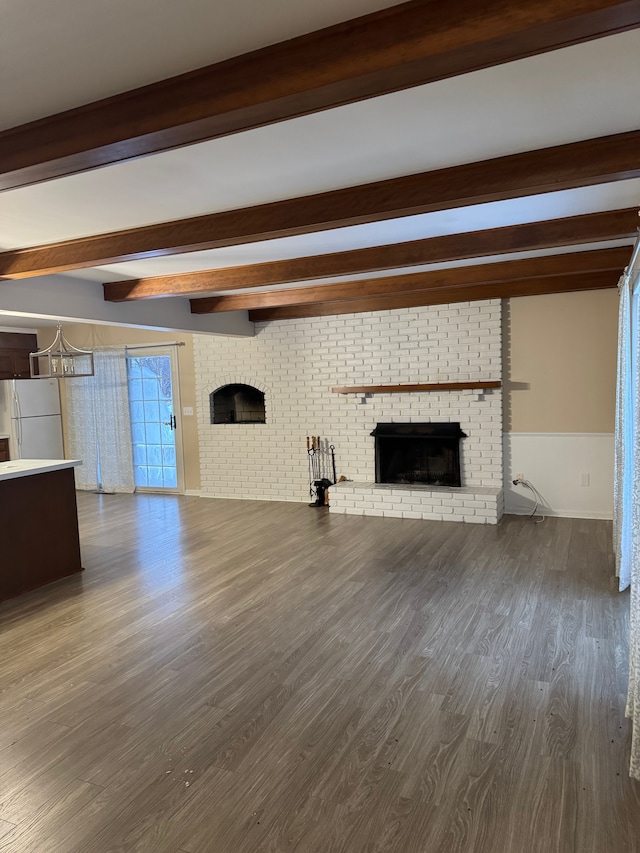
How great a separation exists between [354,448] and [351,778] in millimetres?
4949

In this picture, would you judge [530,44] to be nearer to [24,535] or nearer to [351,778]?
[351,778]

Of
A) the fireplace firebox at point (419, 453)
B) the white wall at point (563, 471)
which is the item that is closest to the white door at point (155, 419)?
the fireplace firebox at point (419, 453)

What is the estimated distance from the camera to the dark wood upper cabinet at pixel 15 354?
8.12m

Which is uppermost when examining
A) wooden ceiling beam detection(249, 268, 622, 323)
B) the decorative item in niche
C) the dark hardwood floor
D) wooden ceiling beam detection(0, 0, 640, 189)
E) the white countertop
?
wooden ceiling beam detection(249, 268, 622, 323)

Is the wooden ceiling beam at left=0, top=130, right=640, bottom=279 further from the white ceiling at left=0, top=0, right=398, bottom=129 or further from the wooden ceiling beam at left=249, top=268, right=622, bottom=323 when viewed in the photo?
the wooden ceiling beam at left=249, top=268, right=622, bottom=323

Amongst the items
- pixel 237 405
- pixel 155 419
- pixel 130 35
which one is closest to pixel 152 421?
pixel 155 419

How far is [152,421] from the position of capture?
832 centimetres

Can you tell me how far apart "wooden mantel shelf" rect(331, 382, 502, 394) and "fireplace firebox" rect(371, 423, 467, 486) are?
40 cm

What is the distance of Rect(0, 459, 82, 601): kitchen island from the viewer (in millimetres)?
4301

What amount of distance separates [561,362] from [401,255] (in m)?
2.69

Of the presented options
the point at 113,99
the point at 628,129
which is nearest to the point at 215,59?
the point at 113,99

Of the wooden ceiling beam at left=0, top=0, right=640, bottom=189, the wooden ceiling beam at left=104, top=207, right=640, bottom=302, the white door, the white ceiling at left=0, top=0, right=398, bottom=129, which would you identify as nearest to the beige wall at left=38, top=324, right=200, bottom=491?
the white door

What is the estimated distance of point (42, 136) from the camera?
199cm

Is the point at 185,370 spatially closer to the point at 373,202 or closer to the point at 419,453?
the point at 419,453
